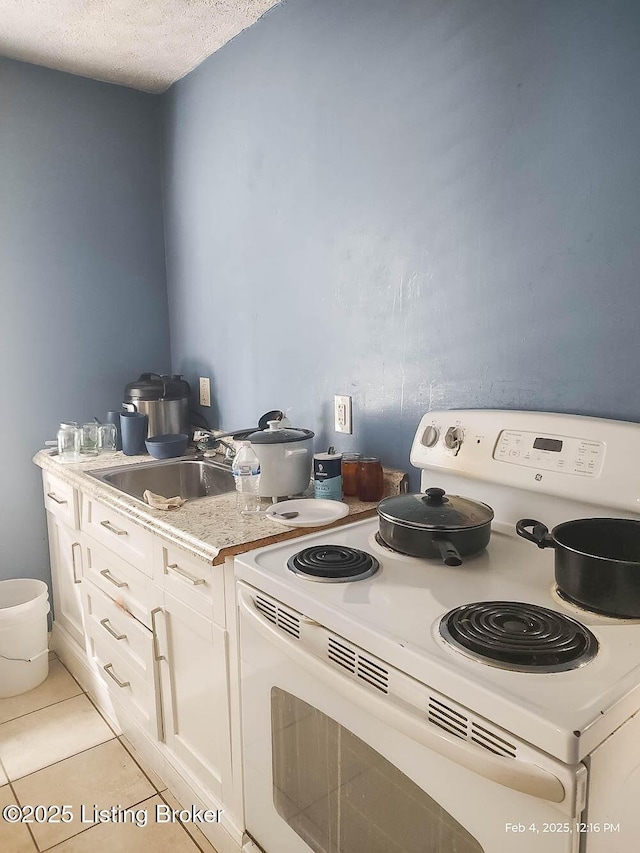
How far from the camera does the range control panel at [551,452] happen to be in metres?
1.18

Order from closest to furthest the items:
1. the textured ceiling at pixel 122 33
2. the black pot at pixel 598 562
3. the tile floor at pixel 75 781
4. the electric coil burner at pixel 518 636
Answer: the electric coil burner at pixel 518 636, the black pot at pixel 598 562, the tile floor at pixel 75 781, the textured ceiling at pixel 122 33

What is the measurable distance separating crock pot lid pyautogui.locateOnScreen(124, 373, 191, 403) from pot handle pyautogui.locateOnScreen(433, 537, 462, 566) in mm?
1600

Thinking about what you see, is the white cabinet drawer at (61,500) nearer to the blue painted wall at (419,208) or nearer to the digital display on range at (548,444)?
the blue painted wall at (419,208)

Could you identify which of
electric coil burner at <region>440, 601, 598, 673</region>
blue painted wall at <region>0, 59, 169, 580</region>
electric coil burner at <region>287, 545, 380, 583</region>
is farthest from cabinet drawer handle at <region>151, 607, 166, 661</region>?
blue painted wall at <region>0, 59, 169, 580</region>

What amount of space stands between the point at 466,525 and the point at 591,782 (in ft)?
1.69

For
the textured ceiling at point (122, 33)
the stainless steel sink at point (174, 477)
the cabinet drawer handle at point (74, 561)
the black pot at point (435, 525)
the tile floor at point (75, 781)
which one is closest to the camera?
the black pot at point (435, 525)

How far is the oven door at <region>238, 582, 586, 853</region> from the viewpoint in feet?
A: 2.37

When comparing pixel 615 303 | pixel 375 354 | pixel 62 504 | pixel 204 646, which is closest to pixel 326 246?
pixel 375 354

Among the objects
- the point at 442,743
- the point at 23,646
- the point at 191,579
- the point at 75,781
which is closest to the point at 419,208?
the point at 191,579

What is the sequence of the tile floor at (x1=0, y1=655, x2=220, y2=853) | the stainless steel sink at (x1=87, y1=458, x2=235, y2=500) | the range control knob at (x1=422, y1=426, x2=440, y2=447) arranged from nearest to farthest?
the range control knob at (x1=422, y1=426, x2=440, y2=447), the tile floor at (x1=0, y1=655, x2=220, y2=853), the stainless steel sink at (x1=87, y1=458, x2=235, y2=500)

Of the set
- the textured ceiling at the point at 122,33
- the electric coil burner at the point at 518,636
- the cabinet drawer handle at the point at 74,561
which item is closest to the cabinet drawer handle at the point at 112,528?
the cabinet drawer handle at the point at 74,561

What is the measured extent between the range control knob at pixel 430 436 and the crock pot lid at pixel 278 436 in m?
0.34

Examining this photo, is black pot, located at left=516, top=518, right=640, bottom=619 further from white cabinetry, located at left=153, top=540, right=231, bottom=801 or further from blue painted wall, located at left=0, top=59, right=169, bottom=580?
blue painted wall, located at left=0, top=59, right=169, bottom=580

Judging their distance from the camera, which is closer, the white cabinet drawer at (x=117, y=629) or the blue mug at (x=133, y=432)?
the white cabinet drawer at (x=117, y=629)
